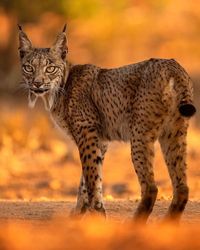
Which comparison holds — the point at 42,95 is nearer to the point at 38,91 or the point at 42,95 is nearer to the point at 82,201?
the point at 38,91

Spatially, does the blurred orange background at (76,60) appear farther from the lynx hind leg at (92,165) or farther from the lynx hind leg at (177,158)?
the lynx hind leg at (177,158)

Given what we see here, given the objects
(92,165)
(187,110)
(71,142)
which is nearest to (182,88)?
(187,110)

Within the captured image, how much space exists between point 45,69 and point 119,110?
100cm

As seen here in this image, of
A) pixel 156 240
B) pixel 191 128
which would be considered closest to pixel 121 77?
pixel 156 240

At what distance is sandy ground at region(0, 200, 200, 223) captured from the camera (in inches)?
385

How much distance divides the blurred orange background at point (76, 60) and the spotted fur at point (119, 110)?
0.77 m

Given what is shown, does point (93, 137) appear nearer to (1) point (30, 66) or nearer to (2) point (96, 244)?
(1) point (30, 66)

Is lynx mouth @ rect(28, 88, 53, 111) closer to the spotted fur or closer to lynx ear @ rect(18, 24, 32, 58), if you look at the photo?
the spotted fur

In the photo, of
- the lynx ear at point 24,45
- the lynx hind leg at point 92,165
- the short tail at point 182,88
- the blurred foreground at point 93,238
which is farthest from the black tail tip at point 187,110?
the blurred foreground at point 93,238

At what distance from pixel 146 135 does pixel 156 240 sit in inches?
143

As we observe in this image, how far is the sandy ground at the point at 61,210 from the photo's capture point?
9.78 meters

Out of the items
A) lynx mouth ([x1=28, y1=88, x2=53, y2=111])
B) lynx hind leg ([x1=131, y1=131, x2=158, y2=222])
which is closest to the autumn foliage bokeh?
lynx hind leg ([x1=131, y1=131, x2=158, y2=222])

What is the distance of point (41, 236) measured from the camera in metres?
5.57

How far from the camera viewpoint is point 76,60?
3769 cm
